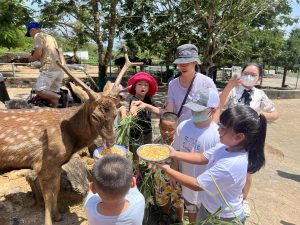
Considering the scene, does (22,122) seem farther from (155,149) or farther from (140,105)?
(155,149)

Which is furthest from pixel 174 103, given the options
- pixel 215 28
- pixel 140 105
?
pixel 215 28

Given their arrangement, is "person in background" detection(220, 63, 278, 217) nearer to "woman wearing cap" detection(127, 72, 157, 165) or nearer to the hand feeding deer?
"woman wearing cap" detection(127, 72, 157, 165)

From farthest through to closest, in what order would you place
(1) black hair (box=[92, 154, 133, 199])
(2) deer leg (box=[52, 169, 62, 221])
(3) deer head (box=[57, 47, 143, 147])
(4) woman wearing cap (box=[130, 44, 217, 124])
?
(2) deer leg (box=[52, 169, 62, 221]) < (4) woman wearing cap (box=[130, 44, 217, 124]) < (3) deer head (box=[57, 47, 143, 147]) < (1) black hair (box=[92, 154, 133, 199])

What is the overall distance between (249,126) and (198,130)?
80 centimetres

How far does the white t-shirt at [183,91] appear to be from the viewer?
12.1ft

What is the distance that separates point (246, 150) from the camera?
7.57ft

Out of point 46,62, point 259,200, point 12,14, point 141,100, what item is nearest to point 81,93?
point 141,100

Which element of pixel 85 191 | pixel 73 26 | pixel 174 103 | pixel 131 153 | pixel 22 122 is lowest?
pixel 85 191

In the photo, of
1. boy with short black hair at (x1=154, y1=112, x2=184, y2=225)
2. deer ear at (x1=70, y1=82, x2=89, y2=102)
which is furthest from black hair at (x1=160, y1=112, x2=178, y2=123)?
deer ear at (x1=70, y1=82, x2=89, y2=102)

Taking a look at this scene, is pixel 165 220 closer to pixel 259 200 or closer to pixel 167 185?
pixel 167 185

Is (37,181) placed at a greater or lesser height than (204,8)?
lesser

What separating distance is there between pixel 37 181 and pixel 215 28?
11.2 metres

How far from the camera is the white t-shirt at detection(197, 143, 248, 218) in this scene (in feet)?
7.33

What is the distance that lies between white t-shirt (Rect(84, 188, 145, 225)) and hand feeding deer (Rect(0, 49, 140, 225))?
51.9 inches
